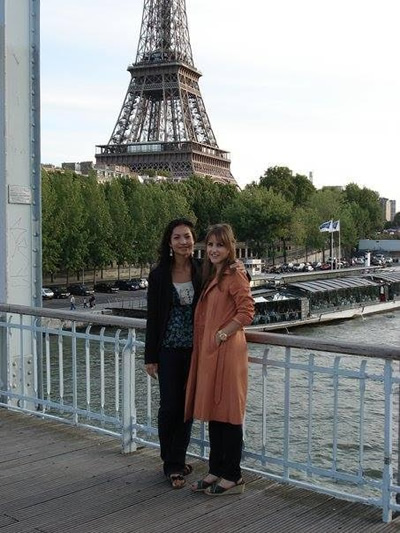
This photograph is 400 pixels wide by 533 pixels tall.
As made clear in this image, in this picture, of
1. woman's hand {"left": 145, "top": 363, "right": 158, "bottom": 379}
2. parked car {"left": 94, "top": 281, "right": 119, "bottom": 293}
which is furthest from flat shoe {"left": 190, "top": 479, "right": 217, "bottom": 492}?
parked car {"left": 94, "top": 281, "right": 119, "bottom": 293}

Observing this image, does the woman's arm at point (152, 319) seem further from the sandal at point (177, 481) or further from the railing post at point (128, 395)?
the sandal at point (177, 481)

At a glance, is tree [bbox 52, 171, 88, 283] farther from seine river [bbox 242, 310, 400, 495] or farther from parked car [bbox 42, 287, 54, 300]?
seine river [bbox 242, 310, 400, 495]

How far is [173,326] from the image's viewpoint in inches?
197

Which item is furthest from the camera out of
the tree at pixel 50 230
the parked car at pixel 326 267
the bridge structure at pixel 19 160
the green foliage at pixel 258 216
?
the parked car at pixel 326 267

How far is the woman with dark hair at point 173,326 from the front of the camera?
4.98 meters

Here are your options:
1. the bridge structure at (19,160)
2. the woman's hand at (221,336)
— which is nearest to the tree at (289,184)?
the bridge structure at (19,160)

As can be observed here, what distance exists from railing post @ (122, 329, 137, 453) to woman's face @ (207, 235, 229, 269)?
1280 mm

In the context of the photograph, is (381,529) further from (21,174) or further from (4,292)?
(21,174)

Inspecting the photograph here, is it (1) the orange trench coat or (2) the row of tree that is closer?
(1) the orange trench coat

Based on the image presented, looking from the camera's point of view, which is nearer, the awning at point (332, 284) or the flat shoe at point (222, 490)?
the flat shoe at point (222, 490)

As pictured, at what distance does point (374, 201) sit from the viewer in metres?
114

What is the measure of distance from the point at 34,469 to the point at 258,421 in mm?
12452

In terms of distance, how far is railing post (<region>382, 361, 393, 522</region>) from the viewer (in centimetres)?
432

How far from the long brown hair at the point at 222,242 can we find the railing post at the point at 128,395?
1151 millimetres
